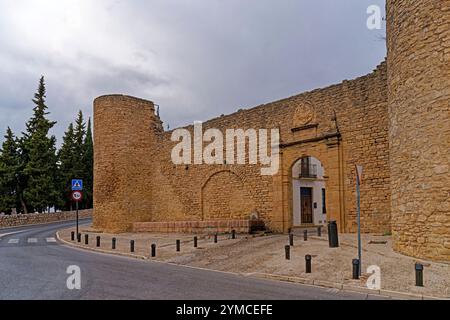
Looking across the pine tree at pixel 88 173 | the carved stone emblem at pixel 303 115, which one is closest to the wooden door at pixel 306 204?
the carved stone emblem at pixel 303 115

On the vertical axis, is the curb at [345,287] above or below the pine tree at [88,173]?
below

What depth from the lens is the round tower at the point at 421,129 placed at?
374 inches

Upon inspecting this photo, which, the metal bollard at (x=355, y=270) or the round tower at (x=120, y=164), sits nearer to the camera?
the metal bollard at (x=355, y=270)

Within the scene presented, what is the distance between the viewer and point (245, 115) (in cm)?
1962

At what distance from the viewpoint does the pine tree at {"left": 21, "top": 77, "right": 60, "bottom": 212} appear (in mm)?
35875

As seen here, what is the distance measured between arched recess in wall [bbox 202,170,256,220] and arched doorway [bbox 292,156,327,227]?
8716mm

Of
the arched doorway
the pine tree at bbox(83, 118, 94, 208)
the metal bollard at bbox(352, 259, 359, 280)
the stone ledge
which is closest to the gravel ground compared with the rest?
the metal bollard at bbox(352, 259, 359, 280)

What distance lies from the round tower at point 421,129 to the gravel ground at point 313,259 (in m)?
0.67

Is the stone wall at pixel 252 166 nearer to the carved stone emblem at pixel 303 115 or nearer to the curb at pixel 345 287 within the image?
the carved stone emblem at pixel 303 115

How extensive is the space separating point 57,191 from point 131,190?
1556 centimetres

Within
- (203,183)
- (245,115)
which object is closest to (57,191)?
(203,183)

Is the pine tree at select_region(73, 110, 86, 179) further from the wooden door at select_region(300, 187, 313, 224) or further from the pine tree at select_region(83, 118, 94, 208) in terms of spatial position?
the wooden door at select_region(300, 187, 313, 224)

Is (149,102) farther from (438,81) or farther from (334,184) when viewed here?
(438,81)

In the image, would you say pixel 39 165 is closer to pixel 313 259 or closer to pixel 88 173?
pixel 88 173
